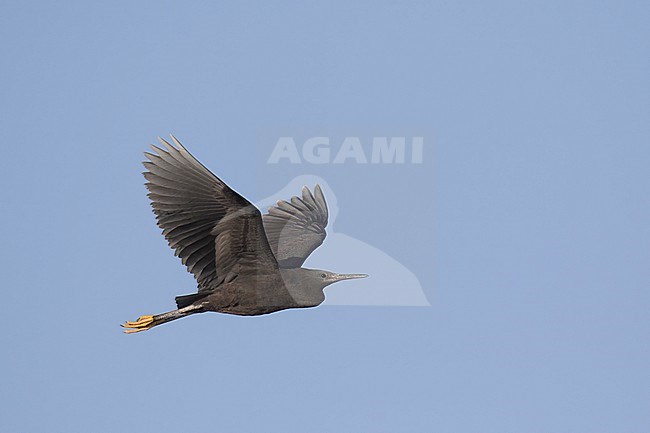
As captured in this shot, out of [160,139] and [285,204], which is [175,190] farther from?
[285,204]

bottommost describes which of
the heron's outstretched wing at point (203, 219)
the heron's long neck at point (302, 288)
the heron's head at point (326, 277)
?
the heron's long neck at point (302, 288)

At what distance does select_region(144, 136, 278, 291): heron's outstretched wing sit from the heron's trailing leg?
44 cm

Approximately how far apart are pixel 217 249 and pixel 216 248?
1.2 inches

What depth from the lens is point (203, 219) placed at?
28.1 metres

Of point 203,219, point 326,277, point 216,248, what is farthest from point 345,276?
point 203,219

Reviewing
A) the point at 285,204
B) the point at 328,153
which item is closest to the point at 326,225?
the point at 285,204

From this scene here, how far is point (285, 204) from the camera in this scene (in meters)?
31.9

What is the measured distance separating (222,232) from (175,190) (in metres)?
1.20

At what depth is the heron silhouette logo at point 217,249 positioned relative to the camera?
2759 centimetres

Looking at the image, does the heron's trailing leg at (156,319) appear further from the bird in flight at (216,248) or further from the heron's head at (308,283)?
the heron's head at (308,283)

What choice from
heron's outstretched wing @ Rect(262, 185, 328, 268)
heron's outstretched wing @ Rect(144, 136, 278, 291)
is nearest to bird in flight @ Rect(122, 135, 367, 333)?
heron's outstretched wing @ Rect(144, 136, 278, 291)

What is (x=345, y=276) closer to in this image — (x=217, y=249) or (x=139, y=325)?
(x=217, y=249)

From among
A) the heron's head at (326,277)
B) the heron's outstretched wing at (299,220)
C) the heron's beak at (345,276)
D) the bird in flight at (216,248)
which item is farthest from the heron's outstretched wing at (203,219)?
the heron's outstretched wing at (299,220)

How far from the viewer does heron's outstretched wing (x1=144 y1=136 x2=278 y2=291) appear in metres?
27.5
